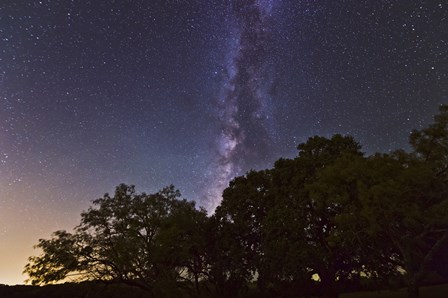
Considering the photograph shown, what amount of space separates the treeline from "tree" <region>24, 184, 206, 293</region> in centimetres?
9

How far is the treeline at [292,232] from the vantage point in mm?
24000

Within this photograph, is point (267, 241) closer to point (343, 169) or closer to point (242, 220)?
point (242, 220)

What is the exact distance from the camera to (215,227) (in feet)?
123

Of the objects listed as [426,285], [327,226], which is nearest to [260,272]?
[327,226]

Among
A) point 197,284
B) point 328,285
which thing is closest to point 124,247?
point 197,284

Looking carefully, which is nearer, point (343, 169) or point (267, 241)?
point (343, 169)

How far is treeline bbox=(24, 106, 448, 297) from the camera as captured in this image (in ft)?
78.7

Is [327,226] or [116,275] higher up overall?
[327,226]

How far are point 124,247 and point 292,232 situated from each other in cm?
1390

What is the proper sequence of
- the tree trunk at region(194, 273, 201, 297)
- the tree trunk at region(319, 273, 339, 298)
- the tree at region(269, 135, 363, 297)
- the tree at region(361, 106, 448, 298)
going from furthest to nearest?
the tree trunk at region(194, 273, 201, 297), the tree trunk at region(319, 273, 339, 298), the tree at region(269, 135, 363, 297), the tree at region(361, 106, 448, 298)

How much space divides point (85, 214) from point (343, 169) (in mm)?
20797

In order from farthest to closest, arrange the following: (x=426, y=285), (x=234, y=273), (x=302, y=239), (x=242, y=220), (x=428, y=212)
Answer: (x=426, y=285) → (x=242, y=220) → (x=234, y=273) → (x=302, y=239) → (x=428, y=212)

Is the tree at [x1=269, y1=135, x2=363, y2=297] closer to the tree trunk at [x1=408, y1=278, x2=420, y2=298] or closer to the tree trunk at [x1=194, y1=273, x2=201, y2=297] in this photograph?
the tree trunk at [x1=408, y1=278, x2=420, y2=298]

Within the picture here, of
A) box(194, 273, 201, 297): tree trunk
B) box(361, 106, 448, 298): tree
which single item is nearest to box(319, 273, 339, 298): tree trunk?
box(361, 106, 448, 298): tree
